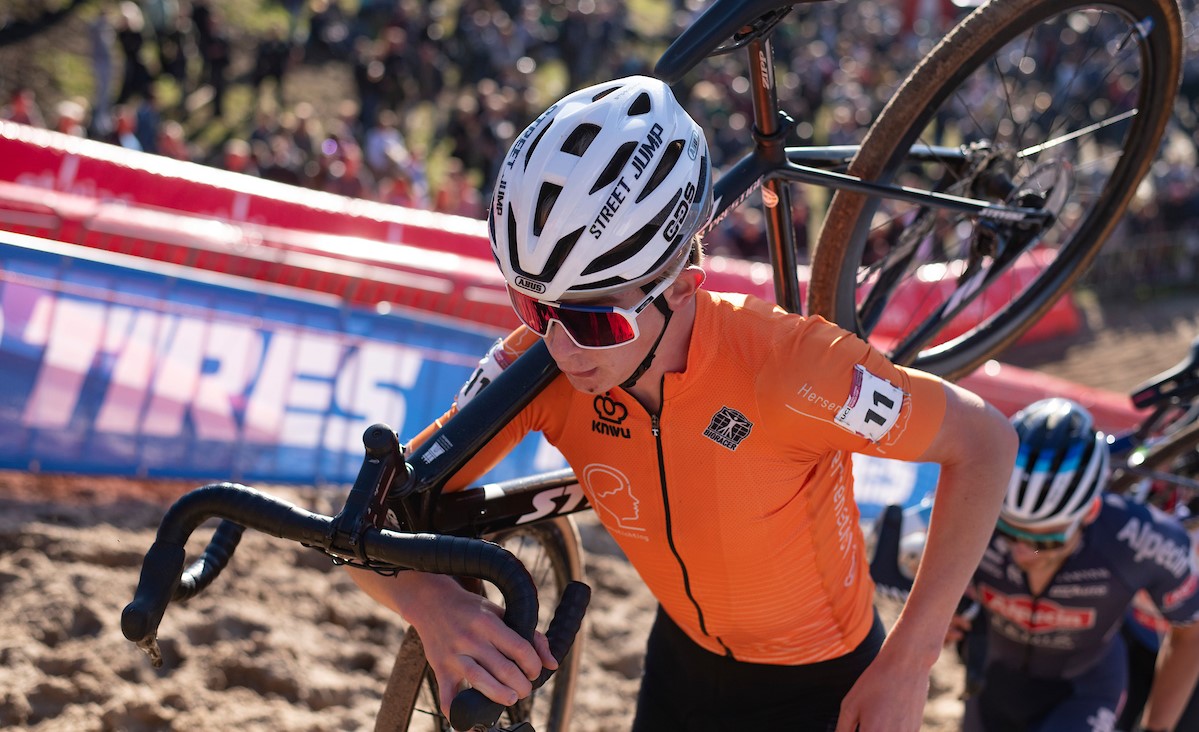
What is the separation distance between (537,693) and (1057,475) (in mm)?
2136

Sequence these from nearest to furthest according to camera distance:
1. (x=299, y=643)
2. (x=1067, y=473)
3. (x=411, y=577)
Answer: (x=411, y=577)
(x=1067, y=473)
(x=299, y=643)

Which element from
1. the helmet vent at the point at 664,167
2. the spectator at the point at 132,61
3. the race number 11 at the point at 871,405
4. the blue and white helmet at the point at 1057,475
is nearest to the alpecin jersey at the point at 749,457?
the race number 11 at the point at 871,405

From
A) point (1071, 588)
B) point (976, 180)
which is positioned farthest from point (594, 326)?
point (1071, 588)

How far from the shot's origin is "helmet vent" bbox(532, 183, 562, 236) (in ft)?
7.54

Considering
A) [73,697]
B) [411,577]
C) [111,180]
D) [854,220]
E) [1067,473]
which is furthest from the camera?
[111,180]

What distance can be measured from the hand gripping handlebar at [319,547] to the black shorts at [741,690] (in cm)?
105

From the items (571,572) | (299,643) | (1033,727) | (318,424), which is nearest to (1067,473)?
(1033,727)

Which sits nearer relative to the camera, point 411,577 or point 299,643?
point 411,577

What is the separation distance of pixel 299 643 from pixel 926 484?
551 cm

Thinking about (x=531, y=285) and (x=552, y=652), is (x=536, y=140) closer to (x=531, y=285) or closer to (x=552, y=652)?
(x=531, y=285)

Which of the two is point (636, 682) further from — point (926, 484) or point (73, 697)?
point (926, 484)

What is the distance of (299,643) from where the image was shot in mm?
5547

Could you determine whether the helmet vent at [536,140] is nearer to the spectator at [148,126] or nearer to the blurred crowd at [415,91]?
the blurred crowd at [415,91]

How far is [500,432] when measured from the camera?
110 inches
